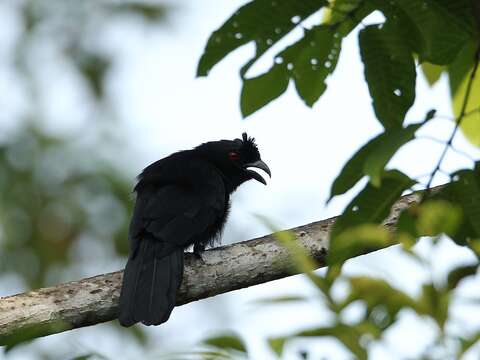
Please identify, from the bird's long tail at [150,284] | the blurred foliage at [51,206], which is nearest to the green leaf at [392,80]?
the bird's long tail at [150,284]

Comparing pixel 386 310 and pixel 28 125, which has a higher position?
pixel 386 310

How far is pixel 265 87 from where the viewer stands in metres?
3.15

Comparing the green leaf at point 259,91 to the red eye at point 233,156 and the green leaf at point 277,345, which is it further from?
the red eye at point 233,156

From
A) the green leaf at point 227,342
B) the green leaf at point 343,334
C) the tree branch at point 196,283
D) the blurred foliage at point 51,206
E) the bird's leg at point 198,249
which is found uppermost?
the green leaf at point 343,334

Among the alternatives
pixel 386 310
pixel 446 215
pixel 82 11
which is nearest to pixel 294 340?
pixel 386 310

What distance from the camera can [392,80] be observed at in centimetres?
288

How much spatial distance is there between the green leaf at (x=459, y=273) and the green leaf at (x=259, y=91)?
1502 mm

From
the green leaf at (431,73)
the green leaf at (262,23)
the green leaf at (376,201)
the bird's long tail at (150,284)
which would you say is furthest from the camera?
the bird's long tail at (150,284)

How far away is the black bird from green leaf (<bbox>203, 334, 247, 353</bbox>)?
3.20 meters

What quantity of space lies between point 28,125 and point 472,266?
908cm

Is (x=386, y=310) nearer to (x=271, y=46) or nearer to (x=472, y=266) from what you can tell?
(x=472, y=266)

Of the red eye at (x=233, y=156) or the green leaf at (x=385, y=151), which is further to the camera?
the red eye at (x=233, y=156)

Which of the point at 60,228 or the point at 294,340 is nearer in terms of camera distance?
the point at 294,340

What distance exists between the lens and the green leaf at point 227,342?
5.40 ft
